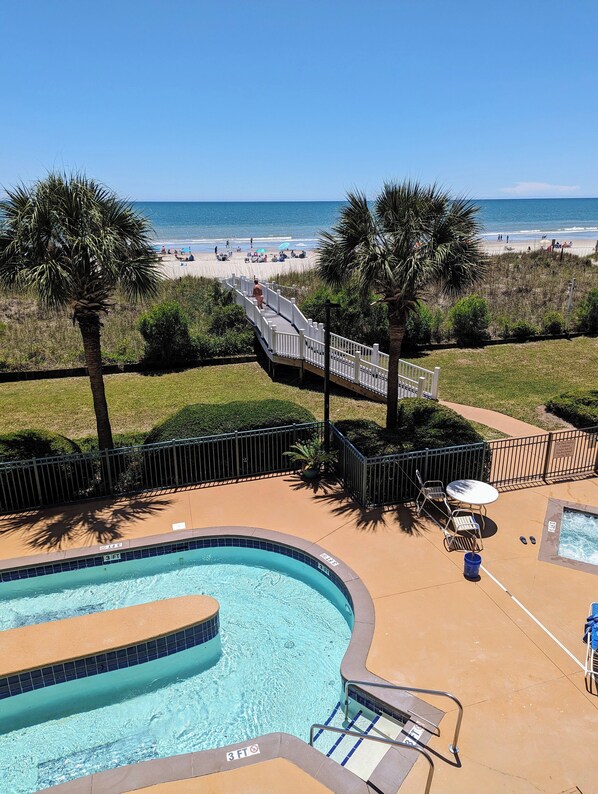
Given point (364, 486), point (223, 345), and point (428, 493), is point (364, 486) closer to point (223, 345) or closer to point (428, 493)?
point (428, 493)

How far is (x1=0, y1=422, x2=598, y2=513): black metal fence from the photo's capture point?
1083 cm

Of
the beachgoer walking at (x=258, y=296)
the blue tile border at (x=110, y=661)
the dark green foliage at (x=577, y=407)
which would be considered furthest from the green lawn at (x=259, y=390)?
the blue tile border at (x=110, y=661)

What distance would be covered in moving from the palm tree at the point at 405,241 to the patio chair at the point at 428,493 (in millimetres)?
3675

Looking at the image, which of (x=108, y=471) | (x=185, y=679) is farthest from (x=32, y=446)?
(x=185, y=679)

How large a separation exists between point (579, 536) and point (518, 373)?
40.1 feet

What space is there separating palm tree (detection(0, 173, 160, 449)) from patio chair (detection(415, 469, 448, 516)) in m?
7.09

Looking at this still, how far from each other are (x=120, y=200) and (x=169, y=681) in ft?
28.9

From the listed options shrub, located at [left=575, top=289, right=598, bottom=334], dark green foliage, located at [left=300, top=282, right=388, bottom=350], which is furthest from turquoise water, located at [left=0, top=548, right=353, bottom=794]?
shrub, located at [left=575, top=289, right=598, bottom=334]

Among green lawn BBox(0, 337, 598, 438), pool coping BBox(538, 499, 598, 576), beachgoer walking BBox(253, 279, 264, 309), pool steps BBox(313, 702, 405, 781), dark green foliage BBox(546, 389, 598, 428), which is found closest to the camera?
pool steps BBox(313, 702, 405, 781)

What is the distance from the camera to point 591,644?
6863mm

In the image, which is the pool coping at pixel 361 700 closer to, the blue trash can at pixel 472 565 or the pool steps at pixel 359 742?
the pool steps at pixel 359 742

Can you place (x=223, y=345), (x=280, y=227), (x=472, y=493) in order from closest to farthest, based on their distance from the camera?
(x=472, y=493) < (x=223, y=345) < (x=280, y=227)

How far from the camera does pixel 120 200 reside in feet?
35.1

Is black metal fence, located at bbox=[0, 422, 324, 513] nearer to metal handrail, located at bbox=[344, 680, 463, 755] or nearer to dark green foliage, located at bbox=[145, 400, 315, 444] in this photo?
dark green foliage, located at bbox=[145, 400, 315, 444]
